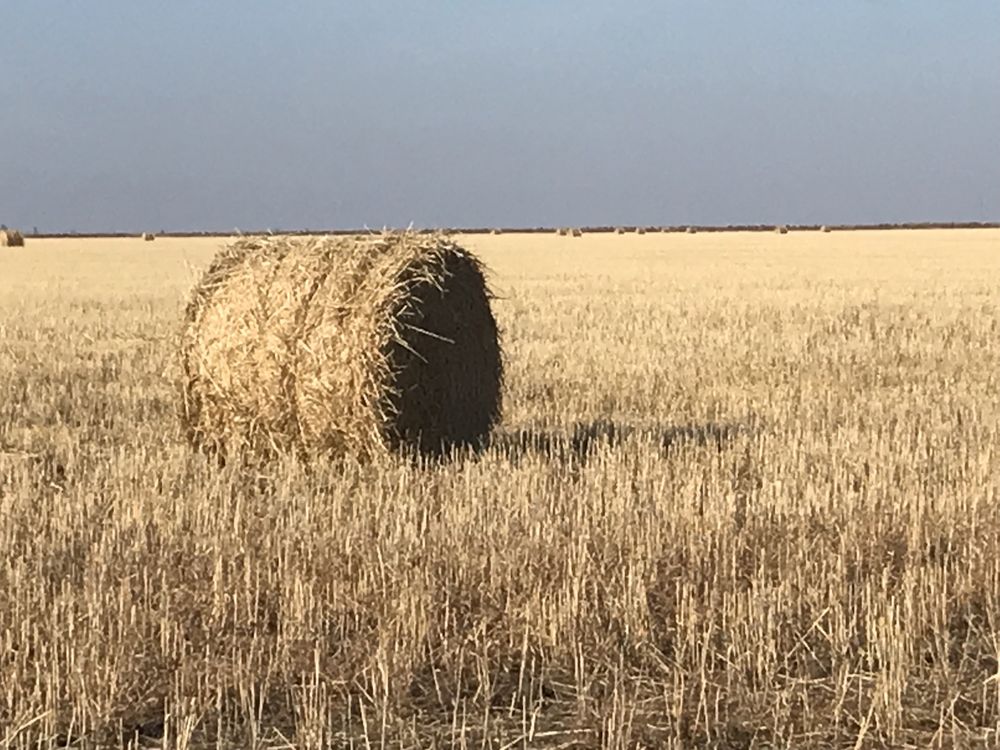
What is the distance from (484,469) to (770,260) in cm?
3370

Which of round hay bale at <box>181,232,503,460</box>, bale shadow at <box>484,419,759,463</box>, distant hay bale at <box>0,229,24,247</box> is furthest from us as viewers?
distant hay bale at <box>0,229,24,247</box>

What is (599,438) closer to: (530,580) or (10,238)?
(530,580)

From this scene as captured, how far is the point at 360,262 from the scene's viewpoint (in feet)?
29.6

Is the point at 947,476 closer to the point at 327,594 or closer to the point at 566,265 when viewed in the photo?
the point at 327,594

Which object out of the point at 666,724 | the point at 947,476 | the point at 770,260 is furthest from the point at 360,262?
the point at 770,260

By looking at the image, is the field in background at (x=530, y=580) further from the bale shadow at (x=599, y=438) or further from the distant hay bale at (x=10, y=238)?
the distant hay bale at (x=10, y=238)

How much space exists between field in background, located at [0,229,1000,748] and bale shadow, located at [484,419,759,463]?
42 mm

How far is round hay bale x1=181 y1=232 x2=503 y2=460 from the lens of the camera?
28.6 feet

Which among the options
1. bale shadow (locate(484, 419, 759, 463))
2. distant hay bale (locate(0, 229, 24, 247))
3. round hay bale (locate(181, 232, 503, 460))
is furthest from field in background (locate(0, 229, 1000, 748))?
distant hay bale (locate(0, 229, 24, 247))

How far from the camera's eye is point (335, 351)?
8742 millimetres

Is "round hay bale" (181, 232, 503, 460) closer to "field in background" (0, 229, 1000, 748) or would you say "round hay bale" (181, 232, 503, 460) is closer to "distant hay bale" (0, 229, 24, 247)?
"field in background" (0, 229, 1000, 748)

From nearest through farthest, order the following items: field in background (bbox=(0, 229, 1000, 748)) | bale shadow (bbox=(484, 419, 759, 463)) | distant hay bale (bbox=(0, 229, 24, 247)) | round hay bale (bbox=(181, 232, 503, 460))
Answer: field in background (bbox=(0, 229, 1000, 748))
round hay bale (bbox=(181, 232, 503, 460))
bale shadow (bbox=(484, 419, 759, 463))
distant hay bale (bbox=(0, 229, 24, 247))

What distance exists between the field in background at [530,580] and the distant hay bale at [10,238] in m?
40.6

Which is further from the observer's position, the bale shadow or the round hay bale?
the bale shadow
